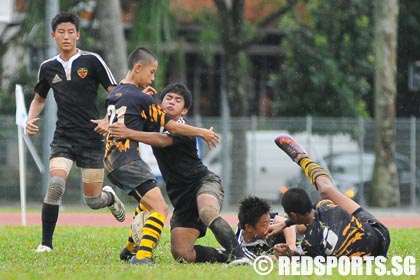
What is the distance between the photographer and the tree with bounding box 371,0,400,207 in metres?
27.2

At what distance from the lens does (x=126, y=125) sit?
10.4 meters

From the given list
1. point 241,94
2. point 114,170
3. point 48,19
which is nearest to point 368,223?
point 114,170

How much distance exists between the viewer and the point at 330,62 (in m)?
31.2

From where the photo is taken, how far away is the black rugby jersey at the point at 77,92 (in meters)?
11.8

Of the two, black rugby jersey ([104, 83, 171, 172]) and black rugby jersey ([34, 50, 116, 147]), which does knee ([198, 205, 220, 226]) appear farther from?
black rugby jersey ([34, 50, 116, 147])

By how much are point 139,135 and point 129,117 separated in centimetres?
22

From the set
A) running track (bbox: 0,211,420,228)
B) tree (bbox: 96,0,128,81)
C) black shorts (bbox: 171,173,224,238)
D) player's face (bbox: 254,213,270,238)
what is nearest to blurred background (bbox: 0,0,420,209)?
tree (bbox: 96,0,128,81)

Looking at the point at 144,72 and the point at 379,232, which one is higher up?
the point at 144,72

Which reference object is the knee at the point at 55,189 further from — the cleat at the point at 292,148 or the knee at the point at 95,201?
the cleat at the point at 292,148

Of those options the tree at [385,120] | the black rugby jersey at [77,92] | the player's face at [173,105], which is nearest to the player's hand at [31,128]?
the black rugby jersey at [77,92]

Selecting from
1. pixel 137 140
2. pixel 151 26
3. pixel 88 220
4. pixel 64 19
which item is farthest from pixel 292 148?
pixel 151 26

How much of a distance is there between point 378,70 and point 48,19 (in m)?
8.64

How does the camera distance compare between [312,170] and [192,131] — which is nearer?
[192,131]

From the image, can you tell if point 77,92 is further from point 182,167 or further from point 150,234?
point 150,234
